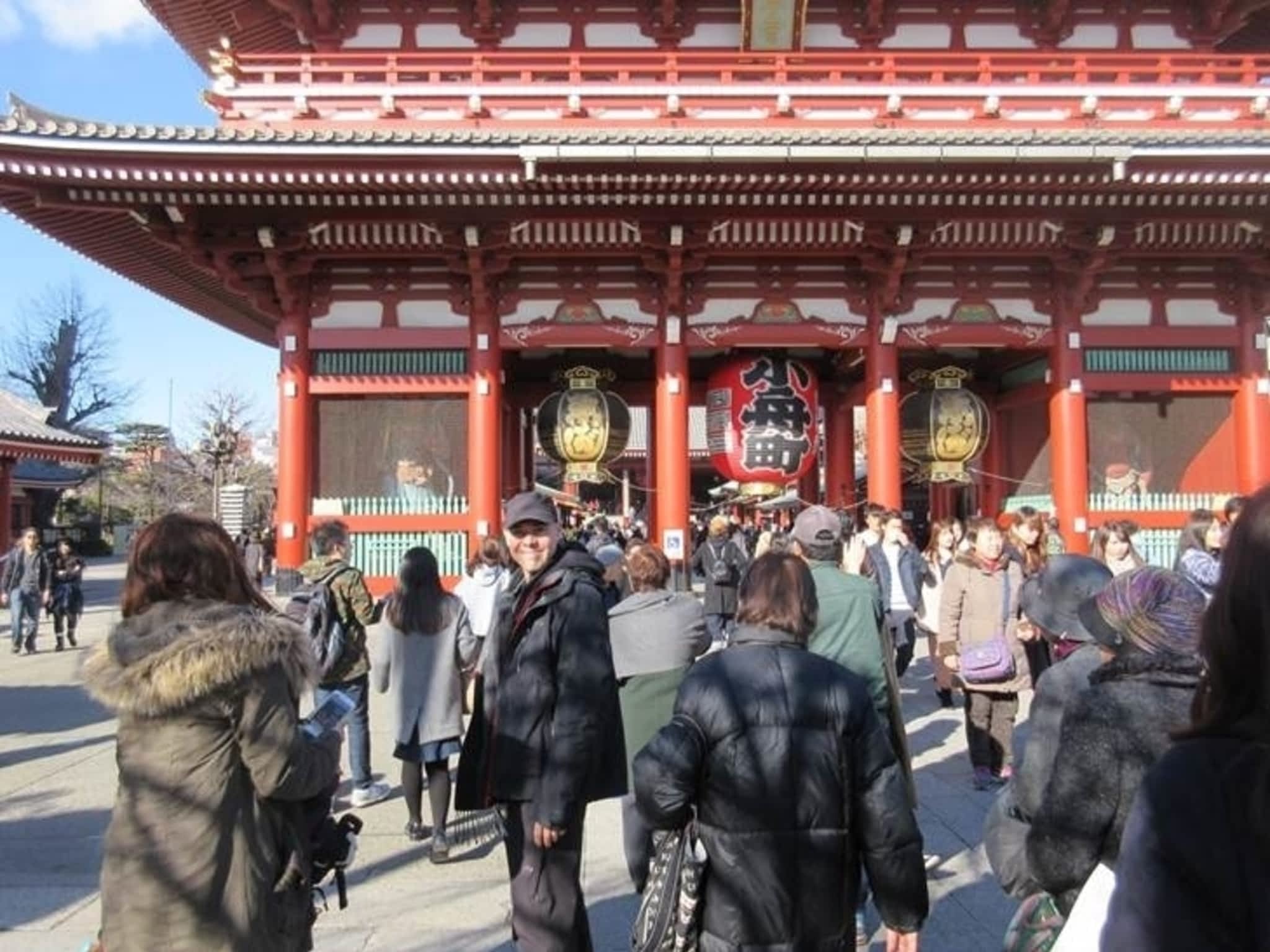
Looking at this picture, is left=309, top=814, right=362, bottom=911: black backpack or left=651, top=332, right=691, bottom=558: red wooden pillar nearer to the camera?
left=309, top=814, right=362, bottom=911: black backpack

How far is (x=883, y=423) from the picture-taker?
12.6 m

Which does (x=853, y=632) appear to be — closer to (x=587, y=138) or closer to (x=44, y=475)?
(x=587, y=138)

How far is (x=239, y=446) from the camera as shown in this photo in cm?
4397

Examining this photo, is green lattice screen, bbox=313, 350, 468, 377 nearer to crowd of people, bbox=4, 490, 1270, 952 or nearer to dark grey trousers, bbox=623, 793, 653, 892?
dark grey trousers, bbox=623, 793, 653, 892

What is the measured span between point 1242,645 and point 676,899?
1594mm

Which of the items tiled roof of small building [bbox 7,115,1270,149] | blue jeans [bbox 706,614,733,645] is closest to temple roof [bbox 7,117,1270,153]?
tiled roof of small building [bbox 7,115,1270,149]

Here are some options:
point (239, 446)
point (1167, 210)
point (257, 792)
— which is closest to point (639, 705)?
point (257, 792)

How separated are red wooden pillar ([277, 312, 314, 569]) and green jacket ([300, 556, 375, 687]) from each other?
22.9 feet

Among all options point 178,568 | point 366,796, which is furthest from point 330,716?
point 366,796

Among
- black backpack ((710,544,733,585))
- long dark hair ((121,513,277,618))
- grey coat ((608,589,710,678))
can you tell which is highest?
long dark hair ((121,513,277,618))

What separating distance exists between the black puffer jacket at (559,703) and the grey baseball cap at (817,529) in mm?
1370

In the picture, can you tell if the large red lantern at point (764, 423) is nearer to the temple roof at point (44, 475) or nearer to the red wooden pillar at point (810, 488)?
the red wooden pillar at point (810, 488)

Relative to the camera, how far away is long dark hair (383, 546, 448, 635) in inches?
202

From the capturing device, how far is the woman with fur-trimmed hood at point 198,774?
2.22 m
